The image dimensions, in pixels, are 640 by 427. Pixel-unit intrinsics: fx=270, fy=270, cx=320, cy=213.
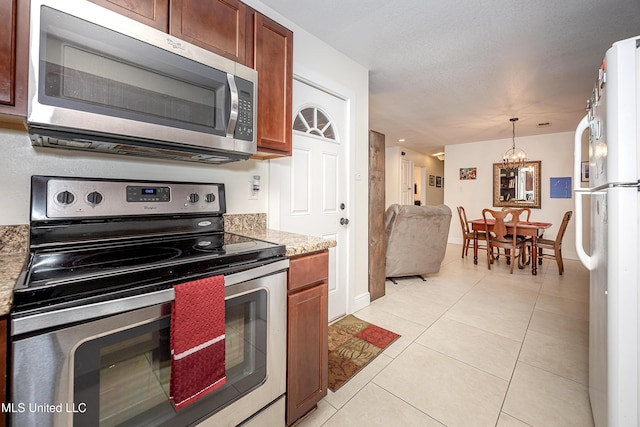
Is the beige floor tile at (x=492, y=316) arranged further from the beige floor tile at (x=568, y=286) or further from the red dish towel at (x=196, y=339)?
the red dish towel at (x=196, y=339)

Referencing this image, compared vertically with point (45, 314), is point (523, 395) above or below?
below

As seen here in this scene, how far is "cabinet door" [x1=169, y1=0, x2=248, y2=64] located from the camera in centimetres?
119

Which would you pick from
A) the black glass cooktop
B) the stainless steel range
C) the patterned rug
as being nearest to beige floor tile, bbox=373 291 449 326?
the patterned rug

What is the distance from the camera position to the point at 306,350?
129 cm

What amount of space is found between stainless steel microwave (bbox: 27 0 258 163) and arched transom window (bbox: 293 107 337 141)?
2.80 ft

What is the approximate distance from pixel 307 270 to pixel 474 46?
2563 mm

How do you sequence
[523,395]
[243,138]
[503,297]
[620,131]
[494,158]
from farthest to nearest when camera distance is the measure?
1. [494,158]
2. [503,297]
3. [523,395]
4. [243,138]
5. [620,131]

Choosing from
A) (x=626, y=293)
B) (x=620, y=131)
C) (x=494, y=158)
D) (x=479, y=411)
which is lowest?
(x=479, y=411)

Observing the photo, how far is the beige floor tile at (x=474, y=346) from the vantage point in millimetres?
1821

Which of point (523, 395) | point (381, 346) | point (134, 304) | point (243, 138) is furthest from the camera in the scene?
point (381, 346)

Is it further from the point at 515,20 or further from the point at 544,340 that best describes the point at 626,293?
the point at 515,20

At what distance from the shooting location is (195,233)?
1.43 m

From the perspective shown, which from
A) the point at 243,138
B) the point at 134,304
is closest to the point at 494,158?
the point at 243,138

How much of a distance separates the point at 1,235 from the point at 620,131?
7.71 feet
